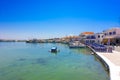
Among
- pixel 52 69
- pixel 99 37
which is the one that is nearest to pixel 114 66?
pixel 52 69

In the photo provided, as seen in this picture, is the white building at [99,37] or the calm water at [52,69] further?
the white building at [99,37]

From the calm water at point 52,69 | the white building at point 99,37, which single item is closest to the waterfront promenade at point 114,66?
the calm water at point 52,69

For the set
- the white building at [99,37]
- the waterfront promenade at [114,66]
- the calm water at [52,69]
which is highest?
the white building at [99,37]

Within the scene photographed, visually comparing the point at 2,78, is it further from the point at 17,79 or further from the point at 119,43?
the point at 119,43

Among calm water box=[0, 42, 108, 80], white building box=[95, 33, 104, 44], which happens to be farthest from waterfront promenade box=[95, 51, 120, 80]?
white building box=[95, 33, 104, 44]

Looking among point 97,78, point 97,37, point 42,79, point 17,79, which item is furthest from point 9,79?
point 97,37

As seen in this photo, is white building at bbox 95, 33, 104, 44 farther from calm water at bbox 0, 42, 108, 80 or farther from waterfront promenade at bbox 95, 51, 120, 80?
waterfront promenade at bbox 95, 51, 120, 80

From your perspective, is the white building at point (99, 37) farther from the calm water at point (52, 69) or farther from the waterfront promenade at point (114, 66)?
the waterfront promenade at point (114, 66)

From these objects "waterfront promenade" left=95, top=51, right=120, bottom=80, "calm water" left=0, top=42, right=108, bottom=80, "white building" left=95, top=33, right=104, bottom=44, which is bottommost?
"calm water" left=0, top=42, right=108, bottom=80

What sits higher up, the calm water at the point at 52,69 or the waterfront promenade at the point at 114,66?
the waterfront promenade at the point at 114,66

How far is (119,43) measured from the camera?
42688 millimetres

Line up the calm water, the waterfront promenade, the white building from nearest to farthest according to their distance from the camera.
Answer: the waterfront promenade < the calm water < the white building

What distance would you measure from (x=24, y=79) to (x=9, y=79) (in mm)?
1374

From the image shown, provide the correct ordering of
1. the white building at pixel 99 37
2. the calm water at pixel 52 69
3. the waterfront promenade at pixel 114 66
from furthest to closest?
1. the white building at pixel 99 37
2. the calm water at pixel 52 69
3. the waterfront promenade at pixel 114 66
